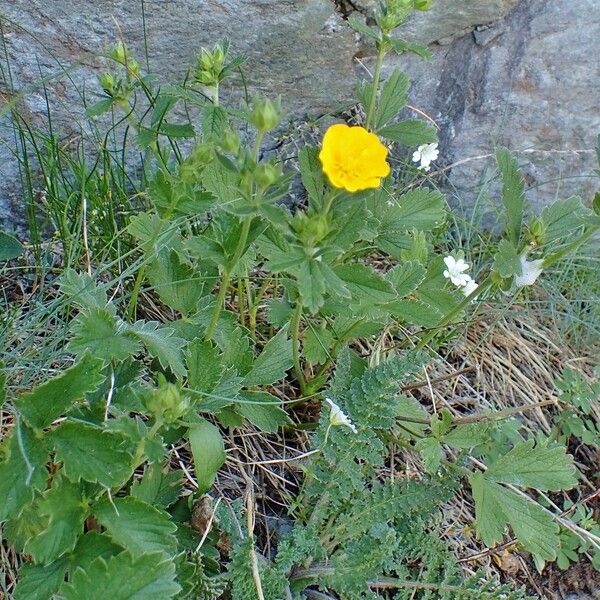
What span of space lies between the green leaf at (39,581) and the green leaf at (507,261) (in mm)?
833

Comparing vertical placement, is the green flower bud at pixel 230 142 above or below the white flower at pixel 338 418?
Answer: above

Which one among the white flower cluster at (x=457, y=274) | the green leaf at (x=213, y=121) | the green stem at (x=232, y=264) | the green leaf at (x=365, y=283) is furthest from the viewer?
the white flower cluster at (x=457, y=274)

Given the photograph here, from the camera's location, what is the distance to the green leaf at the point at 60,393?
109 cm

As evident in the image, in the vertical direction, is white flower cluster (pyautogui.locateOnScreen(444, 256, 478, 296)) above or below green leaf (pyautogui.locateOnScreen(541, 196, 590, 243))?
below

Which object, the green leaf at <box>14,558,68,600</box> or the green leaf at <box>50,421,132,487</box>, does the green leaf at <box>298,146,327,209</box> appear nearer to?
the green leaf at <box>50,421,132,487</box>

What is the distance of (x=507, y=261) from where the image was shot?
1.32m

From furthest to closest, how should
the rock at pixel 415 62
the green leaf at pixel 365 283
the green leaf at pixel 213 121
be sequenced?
the rock at pixel 415 62 → the green leaf at pixel 213 121 → the green leaf at pixel 365 283

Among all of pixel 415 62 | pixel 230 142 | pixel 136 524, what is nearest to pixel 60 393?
pixel 136 524

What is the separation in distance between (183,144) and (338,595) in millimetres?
1240

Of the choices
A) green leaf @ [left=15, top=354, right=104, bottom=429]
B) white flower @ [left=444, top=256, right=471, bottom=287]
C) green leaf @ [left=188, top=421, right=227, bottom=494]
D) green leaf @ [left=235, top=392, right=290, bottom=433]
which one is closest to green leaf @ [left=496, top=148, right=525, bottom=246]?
white flower @ [left=444, top=256, right=471, bottom=287]

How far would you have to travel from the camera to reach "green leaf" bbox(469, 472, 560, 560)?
4.50 ft

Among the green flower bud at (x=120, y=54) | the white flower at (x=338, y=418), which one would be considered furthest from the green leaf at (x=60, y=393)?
the green flower bud at (x=120, y=54)

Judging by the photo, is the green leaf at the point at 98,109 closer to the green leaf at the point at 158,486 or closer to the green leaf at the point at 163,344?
the green leaf at the point at 163,344

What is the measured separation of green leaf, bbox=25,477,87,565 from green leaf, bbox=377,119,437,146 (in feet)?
2.84
